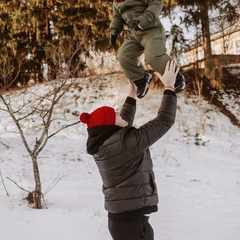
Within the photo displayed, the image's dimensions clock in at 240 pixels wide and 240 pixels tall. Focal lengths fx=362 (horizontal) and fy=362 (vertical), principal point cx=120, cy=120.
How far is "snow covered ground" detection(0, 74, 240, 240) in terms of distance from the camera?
4430 mm

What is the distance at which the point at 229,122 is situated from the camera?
10.8 meters

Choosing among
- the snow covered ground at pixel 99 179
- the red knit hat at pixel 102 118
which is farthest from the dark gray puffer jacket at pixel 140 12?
the snow covered ground at pixel 99 179

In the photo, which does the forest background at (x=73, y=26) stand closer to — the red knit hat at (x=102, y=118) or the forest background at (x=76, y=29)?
the forest background at (x=76, y=29)

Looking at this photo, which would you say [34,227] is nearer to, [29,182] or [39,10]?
[29,182]

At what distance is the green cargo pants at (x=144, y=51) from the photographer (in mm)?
3223

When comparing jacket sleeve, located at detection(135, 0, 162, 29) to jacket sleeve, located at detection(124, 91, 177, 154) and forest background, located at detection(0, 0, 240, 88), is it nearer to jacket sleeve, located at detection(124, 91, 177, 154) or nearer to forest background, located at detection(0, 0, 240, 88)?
jacket sleeve, located at detection(124, 91, 177, 154)

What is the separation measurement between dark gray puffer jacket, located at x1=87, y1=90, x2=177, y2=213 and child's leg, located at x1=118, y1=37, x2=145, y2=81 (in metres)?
1.12

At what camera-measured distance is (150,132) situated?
225 centimetres

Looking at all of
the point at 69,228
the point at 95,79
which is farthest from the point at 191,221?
the point at 95,79

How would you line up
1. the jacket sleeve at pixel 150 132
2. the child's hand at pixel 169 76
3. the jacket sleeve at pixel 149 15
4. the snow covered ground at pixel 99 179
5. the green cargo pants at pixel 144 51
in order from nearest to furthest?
the jacket sleeve at pixel 150 132, the child's hand at pixel 169 76, the jacket sleeve at pixel 149 15, the green cargo pants at pixel 144 51, the snow covered ground at pixel 99 179

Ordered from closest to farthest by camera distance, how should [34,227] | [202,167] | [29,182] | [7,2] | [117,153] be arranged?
[117,153]
[34,227]
[29,182]
[202,167]
[7,2]

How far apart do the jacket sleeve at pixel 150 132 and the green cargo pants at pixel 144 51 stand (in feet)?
3.05

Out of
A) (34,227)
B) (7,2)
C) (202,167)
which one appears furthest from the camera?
(7,2)

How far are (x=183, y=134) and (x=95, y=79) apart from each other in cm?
446
